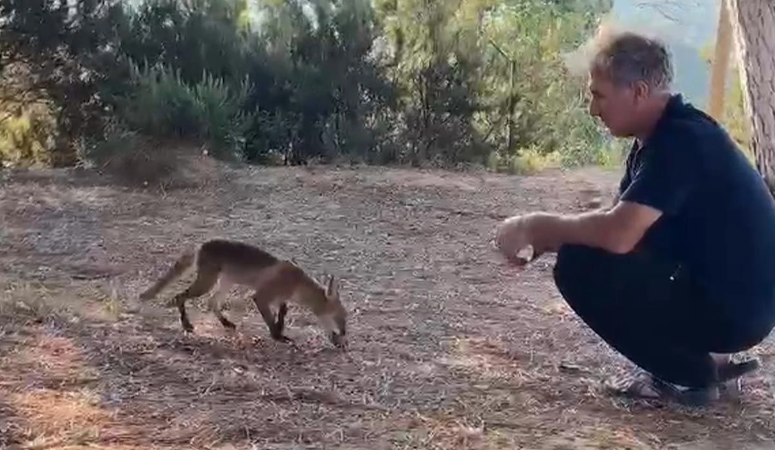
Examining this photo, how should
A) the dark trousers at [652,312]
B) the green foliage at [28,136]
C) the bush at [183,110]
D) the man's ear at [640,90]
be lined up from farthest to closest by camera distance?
the green foliage at [28,136] < the bush at [183,110] < the dark trousers at [652,312] < the man's ear at [640,90]

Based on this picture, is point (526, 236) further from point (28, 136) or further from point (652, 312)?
point (28, 136)

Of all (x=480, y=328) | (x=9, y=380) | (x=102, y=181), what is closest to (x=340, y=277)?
(x=480, y=328)

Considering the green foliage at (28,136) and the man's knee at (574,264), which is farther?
the green foliage at (28,136)

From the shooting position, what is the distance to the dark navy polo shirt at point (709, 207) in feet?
10.7

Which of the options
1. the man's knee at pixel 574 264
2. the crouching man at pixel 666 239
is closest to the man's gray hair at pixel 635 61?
the crouching man at pixel 666 239

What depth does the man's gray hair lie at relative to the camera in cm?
331

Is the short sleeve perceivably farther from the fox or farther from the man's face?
the fox

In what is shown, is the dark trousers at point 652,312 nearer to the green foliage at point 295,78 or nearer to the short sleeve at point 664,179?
the short sleeve at point 664,179

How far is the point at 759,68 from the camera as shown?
548cm

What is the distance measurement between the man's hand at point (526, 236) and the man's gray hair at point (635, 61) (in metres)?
0.45

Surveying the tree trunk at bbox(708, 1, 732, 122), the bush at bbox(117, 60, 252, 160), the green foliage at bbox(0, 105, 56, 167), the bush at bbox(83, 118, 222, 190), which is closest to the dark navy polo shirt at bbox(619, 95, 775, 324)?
the bush at bbox(83, 118, 222, 190)

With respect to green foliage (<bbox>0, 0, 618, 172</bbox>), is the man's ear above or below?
above

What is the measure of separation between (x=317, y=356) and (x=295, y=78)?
666 cm

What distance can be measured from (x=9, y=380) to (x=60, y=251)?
8.28ft
